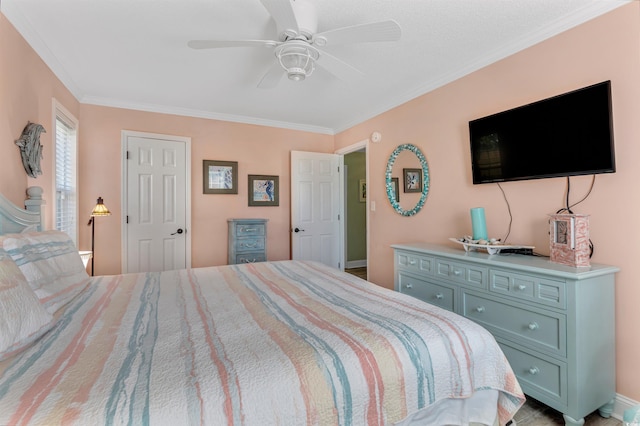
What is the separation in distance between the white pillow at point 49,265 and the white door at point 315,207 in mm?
2791

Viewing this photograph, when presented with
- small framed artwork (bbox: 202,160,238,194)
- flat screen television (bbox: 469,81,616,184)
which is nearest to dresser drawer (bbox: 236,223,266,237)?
small framed artwork (bbox: 202,160,238,194)

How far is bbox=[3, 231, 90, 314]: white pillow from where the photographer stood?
1363mm

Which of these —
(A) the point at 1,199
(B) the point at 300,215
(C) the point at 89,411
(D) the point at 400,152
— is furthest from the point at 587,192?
(A) the point at 1,199

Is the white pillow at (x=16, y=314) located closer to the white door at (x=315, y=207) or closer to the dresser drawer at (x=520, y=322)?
the dresser drawer at (x=520, y=322)

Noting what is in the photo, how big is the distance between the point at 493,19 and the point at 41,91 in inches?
134

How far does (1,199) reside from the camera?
168cm

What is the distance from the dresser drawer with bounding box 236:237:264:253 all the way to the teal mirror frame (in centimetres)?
172

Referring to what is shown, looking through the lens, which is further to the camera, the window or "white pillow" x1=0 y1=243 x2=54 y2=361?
the window

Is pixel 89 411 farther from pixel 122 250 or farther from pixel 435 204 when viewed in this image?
pixel 122 250

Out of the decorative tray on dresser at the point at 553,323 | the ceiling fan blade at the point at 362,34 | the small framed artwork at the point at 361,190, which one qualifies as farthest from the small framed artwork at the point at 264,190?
the decorative tray on dresser at the point at 553,323

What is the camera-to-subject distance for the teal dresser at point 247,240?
3766mm

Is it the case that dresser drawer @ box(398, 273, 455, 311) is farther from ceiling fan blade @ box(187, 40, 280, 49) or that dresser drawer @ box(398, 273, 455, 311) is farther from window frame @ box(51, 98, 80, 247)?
window frame @ box(51, 98, 80, 247)

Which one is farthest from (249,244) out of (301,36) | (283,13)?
(283,13)

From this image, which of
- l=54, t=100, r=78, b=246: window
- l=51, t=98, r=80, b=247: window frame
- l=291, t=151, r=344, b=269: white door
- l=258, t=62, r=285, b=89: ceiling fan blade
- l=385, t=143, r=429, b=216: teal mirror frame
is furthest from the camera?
l=291, t=151, r=344, b=269: white door
